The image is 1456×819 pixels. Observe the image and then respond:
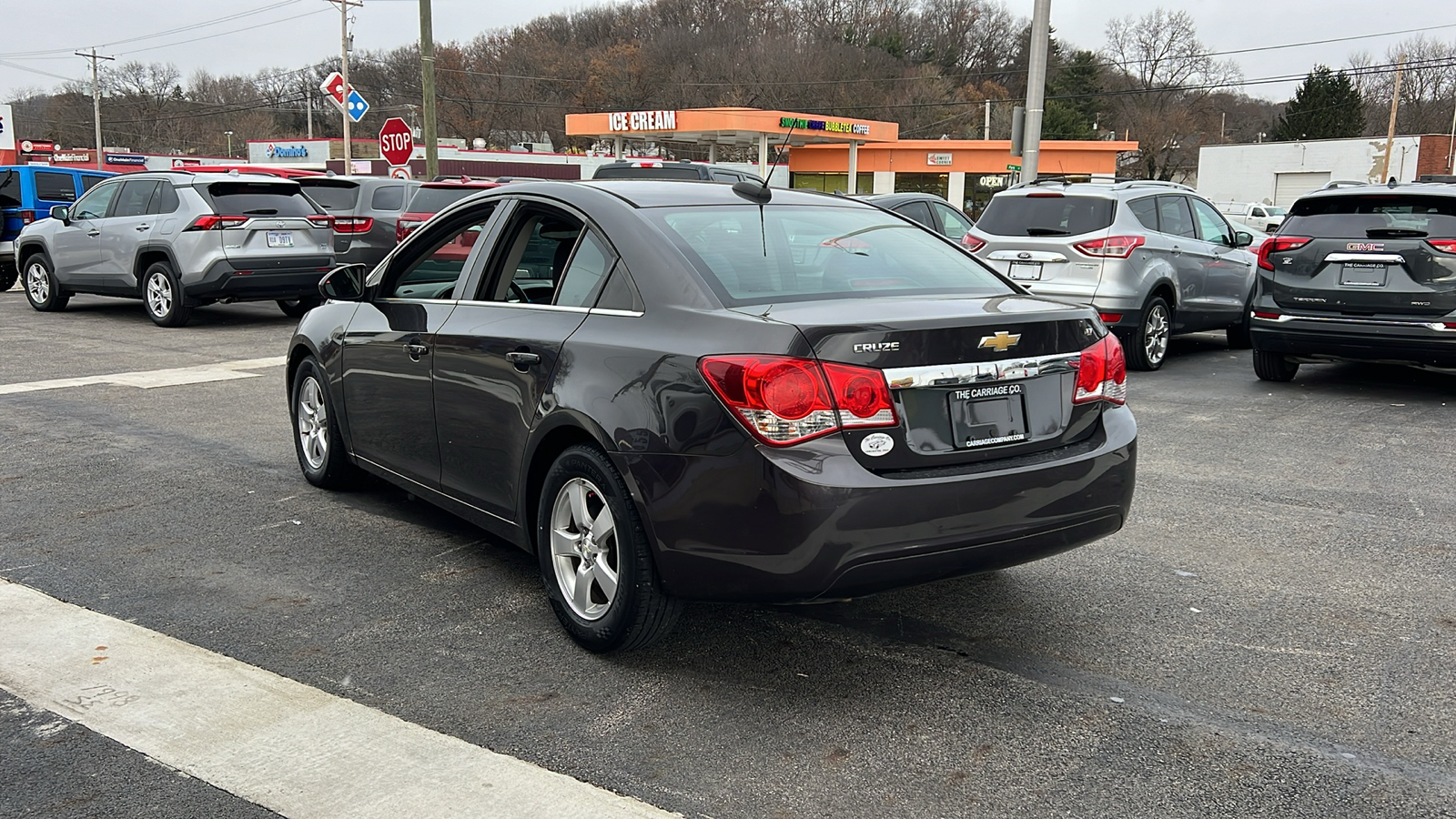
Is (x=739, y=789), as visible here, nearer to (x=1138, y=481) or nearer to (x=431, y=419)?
(x=431, y=419)

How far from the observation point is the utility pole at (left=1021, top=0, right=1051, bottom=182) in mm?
15906

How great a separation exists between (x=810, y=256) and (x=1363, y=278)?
21.3 feet

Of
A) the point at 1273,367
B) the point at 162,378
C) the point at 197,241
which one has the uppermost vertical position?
the point at 197,241

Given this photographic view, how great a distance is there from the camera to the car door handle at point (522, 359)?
411 centimetres

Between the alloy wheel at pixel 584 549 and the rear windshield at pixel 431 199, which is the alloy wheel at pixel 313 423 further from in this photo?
the rear windshield at pixel 431 199

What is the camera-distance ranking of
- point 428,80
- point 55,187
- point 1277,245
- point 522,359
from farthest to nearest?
1. point 428,80
2. point 55,187
3. point 1277,245
4. point 522,359

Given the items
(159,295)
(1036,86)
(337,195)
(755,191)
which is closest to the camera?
(755,191)

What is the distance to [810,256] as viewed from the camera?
4.21m

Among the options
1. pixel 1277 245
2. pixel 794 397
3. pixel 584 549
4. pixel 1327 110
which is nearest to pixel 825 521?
pixel 794 397

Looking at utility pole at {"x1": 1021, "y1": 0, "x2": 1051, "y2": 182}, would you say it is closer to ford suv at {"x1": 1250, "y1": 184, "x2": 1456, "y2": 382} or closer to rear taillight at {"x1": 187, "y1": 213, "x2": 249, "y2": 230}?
ford suv at {"x1": 1250, "y1": 184, "x2": 1456, "y2": 382}

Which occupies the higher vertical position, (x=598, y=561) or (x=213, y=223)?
(x=213, y=223)

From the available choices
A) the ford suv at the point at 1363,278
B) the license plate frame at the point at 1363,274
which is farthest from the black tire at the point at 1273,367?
the license plate frame at the point at 1363,274

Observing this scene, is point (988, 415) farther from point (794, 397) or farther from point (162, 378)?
point (162, 378)

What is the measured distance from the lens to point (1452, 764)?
3.20 meters
